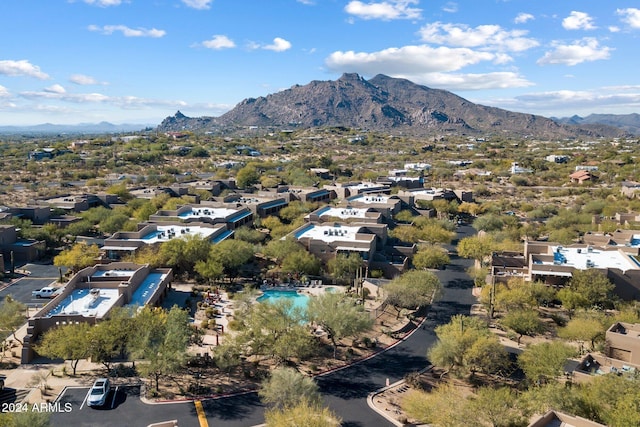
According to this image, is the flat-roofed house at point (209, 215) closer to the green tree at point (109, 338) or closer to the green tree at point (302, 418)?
the green tree at point (109, 338)

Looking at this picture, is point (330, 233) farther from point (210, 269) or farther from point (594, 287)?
point (594, 287)

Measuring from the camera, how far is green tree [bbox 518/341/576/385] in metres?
30.1

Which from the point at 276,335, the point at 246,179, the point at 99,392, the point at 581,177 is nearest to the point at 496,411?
the point at 276,335

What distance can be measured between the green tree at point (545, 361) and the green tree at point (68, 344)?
93.4 ft

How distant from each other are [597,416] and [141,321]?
91.6ft

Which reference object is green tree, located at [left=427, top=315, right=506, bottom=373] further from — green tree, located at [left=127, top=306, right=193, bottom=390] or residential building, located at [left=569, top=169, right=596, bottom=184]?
residential building, located at [left=569, top=169, right=596, bottom=184]

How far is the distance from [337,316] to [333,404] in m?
6.89

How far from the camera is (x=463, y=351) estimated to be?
105 ft

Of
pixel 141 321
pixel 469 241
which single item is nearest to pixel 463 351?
pixel 141 321

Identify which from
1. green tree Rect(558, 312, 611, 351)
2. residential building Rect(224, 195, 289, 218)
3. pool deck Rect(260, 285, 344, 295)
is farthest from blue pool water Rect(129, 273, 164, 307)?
green tree Rect(558, 312, 611, 351)

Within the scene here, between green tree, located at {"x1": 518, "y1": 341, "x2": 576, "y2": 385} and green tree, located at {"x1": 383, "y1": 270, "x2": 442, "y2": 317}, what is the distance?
11249mm

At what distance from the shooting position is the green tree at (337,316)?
3428 centimetres

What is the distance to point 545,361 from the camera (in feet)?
99.7

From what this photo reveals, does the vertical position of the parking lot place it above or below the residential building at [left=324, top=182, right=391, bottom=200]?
below
